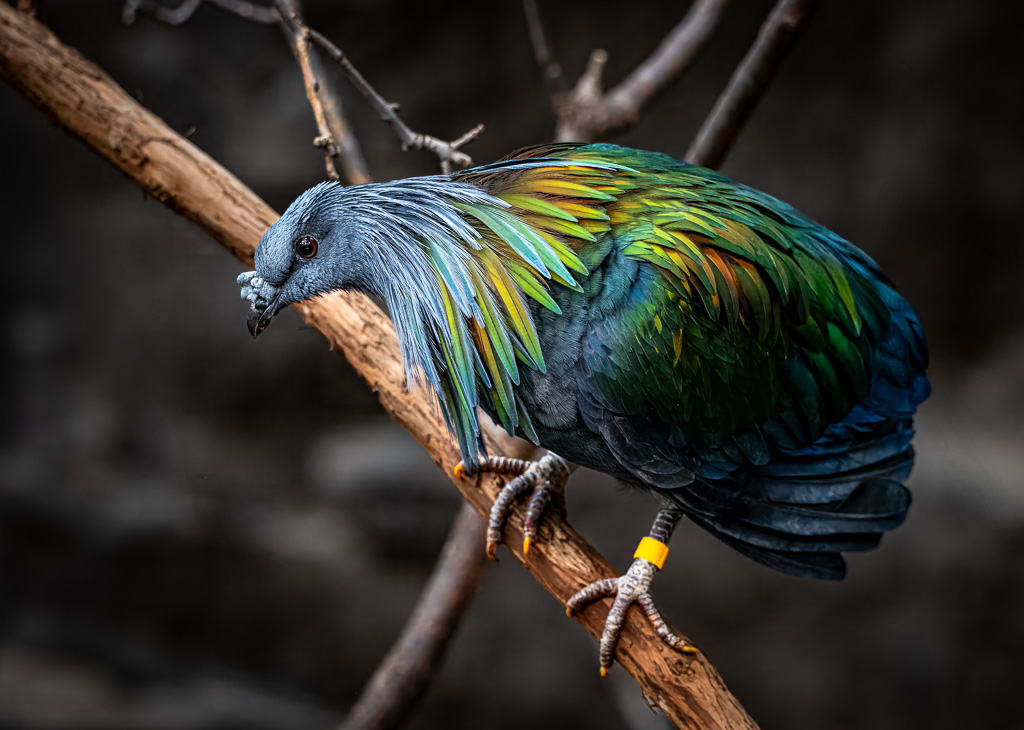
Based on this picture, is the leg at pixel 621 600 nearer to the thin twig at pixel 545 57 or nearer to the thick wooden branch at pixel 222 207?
the thick wooden branch at pixel 222 207

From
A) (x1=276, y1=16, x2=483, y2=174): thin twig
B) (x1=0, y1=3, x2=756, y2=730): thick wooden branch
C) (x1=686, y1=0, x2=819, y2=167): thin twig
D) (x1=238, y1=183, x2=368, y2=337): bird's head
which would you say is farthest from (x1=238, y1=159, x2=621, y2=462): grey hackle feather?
(x1=686, y1=0, x2=819, y2=167): thin twig

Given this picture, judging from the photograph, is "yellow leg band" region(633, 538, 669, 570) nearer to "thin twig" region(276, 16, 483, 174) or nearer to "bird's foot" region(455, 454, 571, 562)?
"bird's foot" region(455, 454, 571, 562)

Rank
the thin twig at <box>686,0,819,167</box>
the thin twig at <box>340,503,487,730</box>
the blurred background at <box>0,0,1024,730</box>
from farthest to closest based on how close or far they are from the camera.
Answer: the blurred background at <box>0,0,1024,730</box> < the thin twig at <box>340,503,487,730</box> < the thin twig at <box>686,0,819,167</box>

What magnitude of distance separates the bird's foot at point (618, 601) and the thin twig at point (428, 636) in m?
0.61

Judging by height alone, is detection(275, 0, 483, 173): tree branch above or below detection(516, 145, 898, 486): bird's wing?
above

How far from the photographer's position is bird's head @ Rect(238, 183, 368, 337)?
120 centimetres

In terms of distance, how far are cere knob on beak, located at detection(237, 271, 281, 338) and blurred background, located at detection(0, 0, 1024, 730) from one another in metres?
1.61

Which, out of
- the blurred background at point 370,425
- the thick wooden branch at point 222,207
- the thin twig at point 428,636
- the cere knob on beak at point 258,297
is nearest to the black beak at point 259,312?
the cere knob on beak at point 258,297

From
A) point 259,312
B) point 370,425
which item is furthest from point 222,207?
point 370,425

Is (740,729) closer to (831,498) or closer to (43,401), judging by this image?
(831,498)

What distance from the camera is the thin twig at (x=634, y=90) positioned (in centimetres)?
198

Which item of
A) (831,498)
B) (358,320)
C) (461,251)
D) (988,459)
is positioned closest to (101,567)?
(358,320)

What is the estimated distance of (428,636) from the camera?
1920 mm

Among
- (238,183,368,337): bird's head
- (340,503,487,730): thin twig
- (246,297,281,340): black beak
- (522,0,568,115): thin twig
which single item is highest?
(522,0,568,115): thin twig
